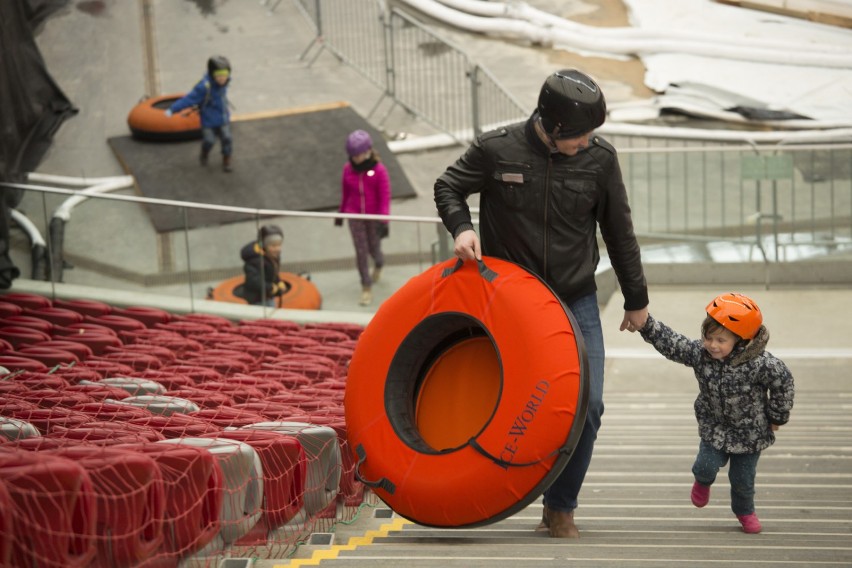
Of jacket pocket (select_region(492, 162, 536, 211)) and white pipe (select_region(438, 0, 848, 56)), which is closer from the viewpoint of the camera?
jacket pocket (select_region(492, 162, 536, 211))

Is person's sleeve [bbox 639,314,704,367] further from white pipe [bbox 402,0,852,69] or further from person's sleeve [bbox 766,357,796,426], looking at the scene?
white pipe [bbox 402,0,852,69]

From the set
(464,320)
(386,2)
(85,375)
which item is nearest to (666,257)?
(85,375)

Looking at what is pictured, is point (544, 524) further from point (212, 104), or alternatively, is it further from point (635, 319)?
point (212, 104)

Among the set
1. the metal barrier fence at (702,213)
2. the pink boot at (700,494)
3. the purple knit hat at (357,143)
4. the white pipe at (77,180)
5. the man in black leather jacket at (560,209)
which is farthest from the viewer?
the white pipe at (77,180)

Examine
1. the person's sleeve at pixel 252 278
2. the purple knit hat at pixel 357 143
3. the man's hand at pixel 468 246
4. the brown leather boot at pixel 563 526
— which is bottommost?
the person's sleeve at pixel 252 278

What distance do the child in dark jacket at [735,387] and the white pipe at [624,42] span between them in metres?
11.4

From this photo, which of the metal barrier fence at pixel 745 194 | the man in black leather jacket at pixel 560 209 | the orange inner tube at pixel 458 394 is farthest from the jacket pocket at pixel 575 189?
the metal barrier fence at pixel 745 194

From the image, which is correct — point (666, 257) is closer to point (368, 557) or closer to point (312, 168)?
point (312, 168)

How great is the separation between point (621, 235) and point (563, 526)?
1.11 metres

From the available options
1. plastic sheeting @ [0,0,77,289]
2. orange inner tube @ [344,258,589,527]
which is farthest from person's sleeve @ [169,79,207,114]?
orange inner tube @ [344,258,589,527]

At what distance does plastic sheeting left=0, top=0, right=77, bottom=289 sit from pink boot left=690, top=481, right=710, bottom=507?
907 centimetres

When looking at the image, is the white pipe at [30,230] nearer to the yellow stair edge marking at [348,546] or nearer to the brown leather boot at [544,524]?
the yellow stair edge marking at [348,546]

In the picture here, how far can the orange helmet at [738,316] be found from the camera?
14.6 ft

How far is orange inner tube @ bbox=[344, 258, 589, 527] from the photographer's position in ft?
12.7
